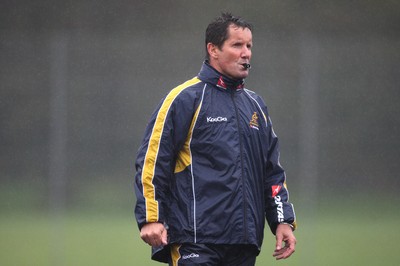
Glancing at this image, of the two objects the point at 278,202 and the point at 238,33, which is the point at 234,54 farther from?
the point at 278,202

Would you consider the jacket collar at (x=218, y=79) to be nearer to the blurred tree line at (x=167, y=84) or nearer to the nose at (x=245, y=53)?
the nose at (x=245, y=53)

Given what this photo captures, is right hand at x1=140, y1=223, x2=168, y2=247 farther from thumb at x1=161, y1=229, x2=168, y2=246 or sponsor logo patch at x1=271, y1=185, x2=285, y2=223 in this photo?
sponsor logo patch at x1=271, y1=185, x2=285, y2=223

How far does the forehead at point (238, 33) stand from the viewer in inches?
138

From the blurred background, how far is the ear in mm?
3196

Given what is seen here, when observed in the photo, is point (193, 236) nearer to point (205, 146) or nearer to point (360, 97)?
point (205, 146)

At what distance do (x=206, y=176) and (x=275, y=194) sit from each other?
0.36 m

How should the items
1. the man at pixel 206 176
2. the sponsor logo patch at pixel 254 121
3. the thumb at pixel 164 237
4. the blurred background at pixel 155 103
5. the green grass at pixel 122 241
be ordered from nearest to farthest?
1. the thumb at pixel 164 237
2. the man at pixel 206 176
3. the sponsor logo patch at pixel 254 121
4. the green grass at pixel 122 241
5. the blurred background at pixel 155 103

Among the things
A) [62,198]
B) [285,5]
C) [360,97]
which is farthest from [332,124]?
[62,198]

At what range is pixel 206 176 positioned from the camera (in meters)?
3.32

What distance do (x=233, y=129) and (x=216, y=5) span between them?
3.70 m

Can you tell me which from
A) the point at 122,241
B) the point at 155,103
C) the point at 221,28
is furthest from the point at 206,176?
the point at 155,103

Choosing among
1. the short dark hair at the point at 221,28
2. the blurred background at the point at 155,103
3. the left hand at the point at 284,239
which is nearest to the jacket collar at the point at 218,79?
the short dark hair at the point at 221,28

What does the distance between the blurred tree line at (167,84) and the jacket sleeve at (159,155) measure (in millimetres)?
3444

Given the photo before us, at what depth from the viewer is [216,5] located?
6957mm
